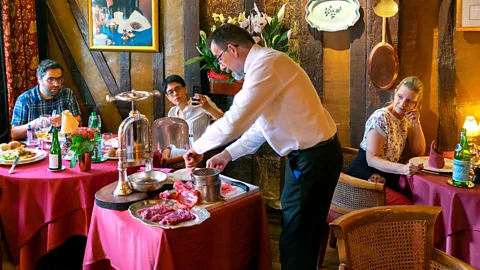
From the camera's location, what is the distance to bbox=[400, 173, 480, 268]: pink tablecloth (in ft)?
8.02

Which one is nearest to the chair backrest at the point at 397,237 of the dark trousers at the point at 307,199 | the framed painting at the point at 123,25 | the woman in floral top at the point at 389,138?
the dark trousers at the point at 307,199

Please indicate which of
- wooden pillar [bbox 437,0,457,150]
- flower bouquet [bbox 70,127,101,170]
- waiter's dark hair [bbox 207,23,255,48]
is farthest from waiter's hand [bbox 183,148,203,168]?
wooden pillar [bbox 437,0,457,150]

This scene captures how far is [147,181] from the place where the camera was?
2268 millimetres

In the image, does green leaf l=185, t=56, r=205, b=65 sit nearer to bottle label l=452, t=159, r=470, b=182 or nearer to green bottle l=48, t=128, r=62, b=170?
green bottle l=48, t=128, r=62, b=170

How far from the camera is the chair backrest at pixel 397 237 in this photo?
5.91 feet

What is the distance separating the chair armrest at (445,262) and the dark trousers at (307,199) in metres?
0.56

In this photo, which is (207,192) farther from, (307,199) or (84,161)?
(84,161)

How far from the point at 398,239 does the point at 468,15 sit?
2214mm

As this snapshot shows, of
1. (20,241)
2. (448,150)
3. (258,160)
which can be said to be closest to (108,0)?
(258,160)

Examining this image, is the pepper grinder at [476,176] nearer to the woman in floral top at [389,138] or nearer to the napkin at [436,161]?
the napkin at [436,161]

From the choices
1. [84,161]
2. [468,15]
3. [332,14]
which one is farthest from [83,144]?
[468,15]

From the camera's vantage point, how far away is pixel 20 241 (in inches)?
102

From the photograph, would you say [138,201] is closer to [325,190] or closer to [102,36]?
[325,190]

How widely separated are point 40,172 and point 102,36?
2.18 meters
